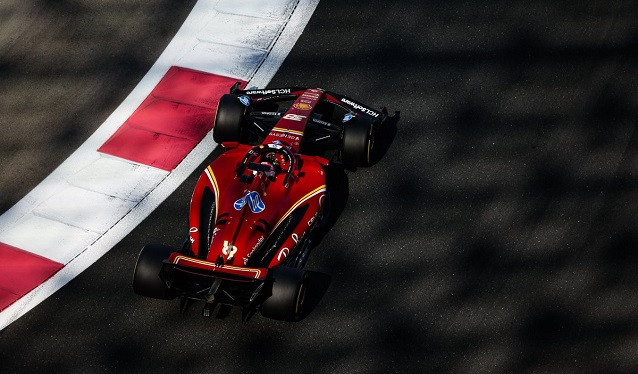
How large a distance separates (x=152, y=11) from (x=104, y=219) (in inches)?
156

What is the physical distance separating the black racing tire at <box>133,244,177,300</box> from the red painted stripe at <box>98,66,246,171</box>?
223 cm

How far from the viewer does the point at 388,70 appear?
11516 millimetres

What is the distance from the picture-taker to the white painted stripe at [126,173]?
32.3 feet

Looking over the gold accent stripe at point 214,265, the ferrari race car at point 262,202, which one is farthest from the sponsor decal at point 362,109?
the gold accent stripe at point 214,265

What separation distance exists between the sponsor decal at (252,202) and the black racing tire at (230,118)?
1.53 m

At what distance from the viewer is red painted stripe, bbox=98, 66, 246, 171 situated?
10.8 metres

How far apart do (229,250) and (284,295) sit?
716mm

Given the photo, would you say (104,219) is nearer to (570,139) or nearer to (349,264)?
(349,264)

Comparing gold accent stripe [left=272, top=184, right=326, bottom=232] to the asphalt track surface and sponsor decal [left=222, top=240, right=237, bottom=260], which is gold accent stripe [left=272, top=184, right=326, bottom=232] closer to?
sponsor decal [left=222, top=240, right=237, bottom=260]

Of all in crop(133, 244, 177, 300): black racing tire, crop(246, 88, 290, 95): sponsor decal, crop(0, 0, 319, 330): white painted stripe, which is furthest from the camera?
crop(246, 88, 290, 95): sponsor decal

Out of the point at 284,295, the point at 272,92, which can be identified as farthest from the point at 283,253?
the point at 272,92

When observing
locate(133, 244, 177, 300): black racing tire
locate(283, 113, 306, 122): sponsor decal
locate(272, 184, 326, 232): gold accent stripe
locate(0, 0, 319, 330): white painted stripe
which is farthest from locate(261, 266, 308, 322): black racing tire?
locate(0, 0, 319, 330): white painted stripe

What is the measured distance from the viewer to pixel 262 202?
9.00 m

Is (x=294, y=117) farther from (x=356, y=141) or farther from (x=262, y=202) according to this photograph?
(x=262, y=202)
